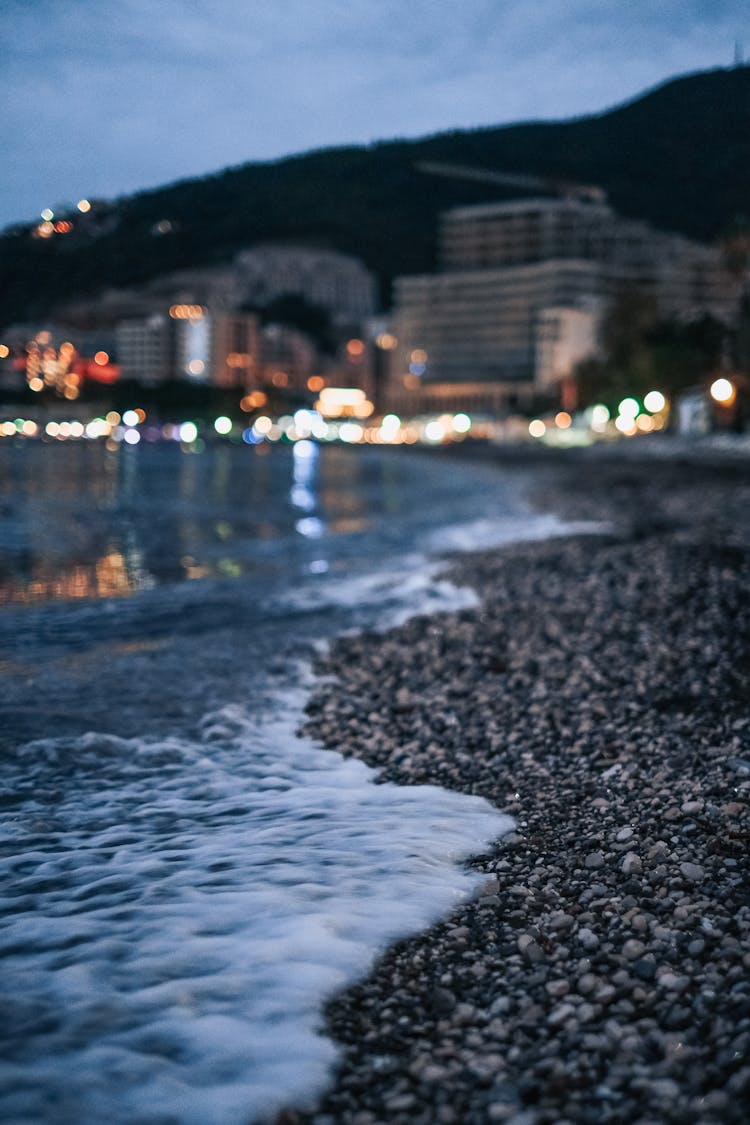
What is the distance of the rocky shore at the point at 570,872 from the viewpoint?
3699mm

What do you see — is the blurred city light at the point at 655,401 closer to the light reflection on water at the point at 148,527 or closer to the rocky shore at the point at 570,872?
the light reflection on water at the point at 148,527

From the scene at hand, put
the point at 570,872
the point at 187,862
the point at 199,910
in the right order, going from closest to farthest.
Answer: the point at 199,910
the point at 570,872
the point at 187,862

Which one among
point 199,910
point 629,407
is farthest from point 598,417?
point 199,910

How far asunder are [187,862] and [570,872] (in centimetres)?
219

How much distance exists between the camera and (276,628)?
1382 centimetres

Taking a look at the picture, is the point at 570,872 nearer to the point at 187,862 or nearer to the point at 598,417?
the point at 187,862

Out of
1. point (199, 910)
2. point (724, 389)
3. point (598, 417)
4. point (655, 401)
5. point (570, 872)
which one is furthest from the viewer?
point (598, 417)

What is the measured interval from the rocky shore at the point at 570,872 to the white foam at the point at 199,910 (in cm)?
23

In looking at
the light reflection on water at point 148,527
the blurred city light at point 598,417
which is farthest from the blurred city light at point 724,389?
the blurred city light at point 598,417

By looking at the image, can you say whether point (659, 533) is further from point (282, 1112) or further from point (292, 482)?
point (292, 482)

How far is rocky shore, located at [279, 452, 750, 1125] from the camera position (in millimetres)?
3699

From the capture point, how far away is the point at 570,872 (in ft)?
17.7

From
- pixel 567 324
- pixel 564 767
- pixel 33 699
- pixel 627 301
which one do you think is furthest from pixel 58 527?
pixel 567 324

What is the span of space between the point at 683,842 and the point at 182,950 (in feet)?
8.86
